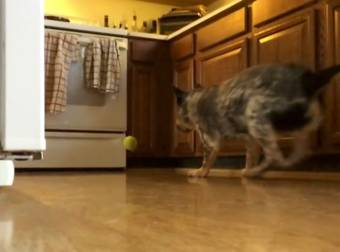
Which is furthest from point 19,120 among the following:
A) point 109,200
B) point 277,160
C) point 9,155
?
point 277,160

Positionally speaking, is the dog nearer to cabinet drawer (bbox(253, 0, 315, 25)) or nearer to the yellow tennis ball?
cabinet drawer (bbox(253, 0, 315, 25))

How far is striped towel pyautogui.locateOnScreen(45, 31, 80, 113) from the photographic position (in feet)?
10.9

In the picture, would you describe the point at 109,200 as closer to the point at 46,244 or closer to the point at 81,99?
the point at 46,244

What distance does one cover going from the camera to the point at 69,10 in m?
4.46

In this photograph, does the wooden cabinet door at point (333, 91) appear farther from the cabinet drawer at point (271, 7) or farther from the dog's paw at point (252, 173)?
the dog's paw at point (252, 173)

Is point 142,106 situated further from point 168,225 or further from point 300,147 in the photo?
point 168,225

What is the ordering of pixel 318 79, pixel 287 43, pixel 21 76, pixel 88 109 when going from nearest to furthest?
pixel 21 76
pixel 318 79
pixel 287 43
pixel 88 109

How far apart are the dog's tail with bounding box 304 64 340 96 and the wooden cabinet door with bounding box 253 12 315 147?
0.31 meters

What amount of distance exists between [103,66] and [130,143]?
1.93ft

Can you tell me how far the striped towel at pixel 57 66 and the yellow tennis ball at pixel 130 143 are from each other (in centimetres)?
54

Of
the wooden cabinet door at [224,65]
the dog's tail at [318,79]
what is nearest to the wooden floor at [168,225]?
the dog's tail at [318,79]

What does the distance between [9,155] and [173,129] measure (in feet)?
9.48

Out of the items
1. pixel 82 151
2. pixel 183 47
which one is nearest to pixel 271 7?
pixel 183 47

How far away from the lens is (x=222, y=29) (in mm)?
3207
